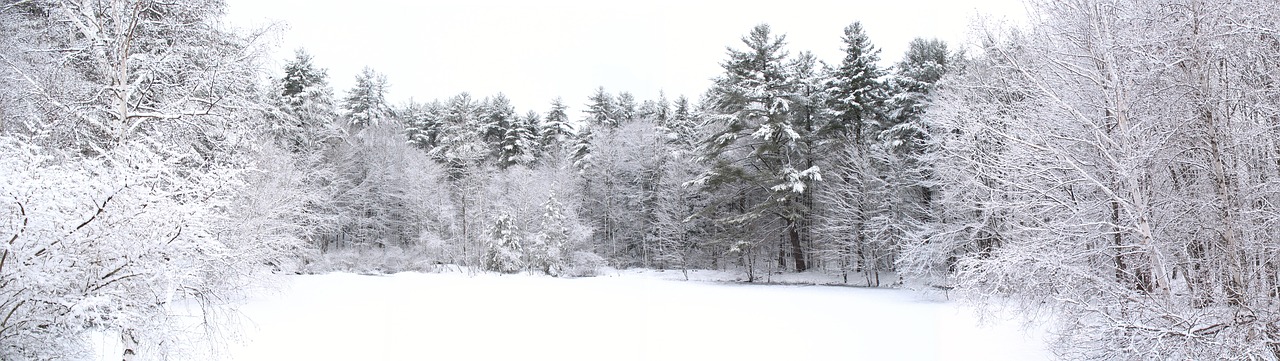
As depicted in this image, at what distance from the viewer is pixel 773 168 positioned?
2062 cm

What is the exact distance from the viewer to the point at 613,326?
10.6 m

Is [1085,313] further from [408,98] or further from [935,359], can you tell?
[408,98]

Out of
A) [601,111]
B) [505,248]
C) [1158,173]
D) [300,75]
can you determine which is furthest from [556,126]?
[1158,173]

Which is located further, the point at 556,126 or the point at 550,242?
the point at 556,126

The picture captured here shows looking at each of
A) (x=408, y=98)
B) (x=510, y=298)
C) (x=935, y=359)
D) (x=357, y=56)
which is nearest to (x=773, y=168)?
(x=510, y=298)

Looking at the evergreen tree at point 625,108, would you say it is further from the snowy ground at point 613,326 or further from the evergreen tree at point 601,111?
the snowy ground at point 613,326

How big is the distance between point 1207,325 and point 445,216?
24853 mm

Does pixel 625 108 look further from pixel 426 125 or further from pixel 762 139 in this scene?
pixel 762 139

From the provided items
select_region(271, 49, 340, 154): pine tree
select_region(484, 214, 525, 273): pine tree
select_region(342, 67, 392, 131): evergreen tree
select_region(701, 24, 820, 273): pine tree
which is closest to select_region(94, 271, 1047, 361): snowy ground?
select_region(701, 24, 820, 273): pine tree

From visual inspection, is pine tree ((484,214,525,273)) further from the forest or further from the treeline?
the forest

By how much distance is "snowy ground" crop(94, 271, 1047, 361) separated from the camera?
8234mm

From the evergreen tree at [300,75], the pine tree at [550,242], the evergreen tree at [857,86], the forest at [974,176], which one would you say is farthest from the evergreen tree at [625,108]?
the forest at [974,176]

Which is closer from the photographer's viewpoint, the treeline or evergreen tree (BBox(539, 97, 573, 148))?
the treeline

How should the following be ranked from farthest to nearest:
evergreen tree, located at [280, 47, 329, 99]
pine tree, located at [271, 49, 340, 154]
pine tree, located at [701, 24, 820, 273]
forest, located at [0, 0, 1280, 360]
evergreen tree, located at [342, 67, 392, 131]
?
evergreen tree, located at [342, 67, 392, 131] < evergreen tree, located at [280, 47, 329, 99] < pine tree, located at [271, 49, 340, 154] < pine tree, located at [701, 24, 820, 273] < forest, located at [0, 0, 1280, 360]
